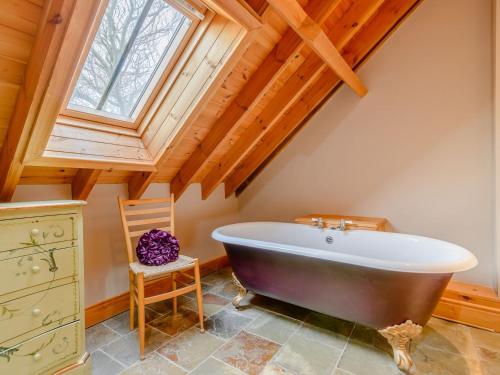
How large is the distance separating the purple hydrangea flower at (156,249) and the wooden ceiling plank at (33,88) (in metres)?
0.87

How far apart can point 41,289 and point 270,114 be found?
6.82 ft

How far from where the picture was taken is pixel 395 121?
2.54 meters

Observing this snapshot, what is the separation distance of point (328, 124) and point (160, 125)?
183 cm

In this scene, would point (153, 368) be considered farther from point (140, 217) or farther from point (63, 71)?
point (63, 71)

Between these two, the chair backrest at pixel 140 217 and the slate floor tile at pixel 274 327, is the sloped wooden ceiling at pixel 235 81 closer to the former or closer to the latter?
the chair backrest at pixel 140 217

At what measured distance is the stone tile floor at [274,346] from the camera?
157 cm

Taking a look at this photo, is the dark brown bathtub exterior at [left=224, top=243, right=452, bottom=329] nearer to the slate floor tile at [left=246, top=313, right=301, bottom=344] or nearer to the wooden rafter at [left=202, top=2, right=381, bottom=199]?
the slate floor tile at [left=246, top=313, right=301, bottom=344]

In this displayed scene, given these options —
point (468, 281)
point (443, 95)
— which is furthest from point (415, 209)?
point (443, 95)

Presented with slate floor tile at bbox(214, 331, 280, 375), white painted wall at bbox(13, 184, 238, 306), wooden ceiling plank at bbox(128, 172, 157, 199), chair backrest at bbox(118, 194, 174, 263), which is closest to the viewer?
slate floor tile at bbox(214, 331, 280, 375)

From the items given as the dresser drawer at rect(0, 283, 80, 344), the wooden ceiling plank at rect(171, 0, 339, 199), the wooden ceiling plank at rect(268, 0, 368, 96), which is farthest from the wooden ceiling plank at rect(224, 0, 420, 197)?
the dresser drawer at rect(0, 283, 80, 344)

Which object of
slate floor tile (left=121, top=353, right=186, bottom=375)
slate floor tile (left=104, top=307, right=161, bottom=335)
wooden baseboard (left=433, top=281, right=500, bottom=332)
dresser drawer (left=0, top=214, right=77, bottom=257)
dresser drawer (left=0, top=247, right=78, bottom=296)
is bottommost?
slate floor tile (left=104, top=307, right=161, bottom=335)

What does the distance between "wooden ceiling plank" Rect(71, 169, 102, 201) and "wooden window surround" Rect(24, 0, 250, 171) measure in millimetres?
131

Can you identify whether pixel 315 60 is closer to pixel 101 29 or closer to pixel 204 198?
pixel 101 29

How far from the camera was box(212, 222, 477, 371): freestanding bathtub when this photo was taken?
1493mm
